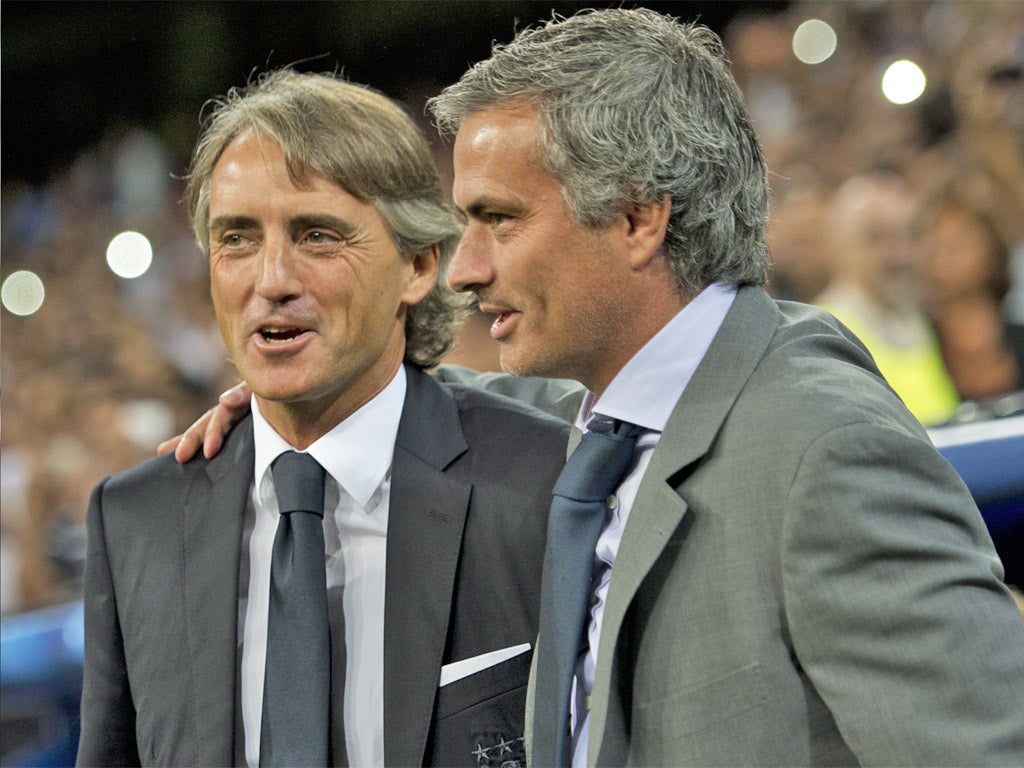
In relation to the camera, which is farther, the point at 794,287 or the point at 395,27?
the point at 395,27

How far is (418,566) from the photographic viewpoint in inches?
63.7

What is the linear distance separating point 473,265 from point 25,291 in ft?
16.2

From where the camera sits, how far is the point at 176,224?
5508 millimetres

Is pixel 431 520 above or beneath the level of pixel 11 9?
beneath

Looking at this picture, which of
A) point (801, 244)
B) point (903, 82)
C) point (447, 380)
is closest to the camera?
point (447, 380)

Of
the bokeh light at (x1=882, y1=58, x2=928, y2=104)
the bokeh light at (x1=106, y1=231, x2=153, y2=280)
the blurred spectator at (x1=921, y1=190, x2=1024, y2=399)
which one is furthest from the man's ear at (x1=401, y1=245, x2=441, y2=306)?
the bokeh light at (x1=106, y1=231, x2=153, y2=280)

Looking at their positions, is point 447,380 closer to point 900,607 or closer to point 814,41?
point 900,607

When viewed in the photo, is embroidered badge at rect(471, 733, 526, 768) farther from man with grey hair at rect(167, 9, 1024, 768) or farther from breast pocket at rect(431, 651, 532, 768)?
man with grey hair at rect(167, 9, 1024, 768)

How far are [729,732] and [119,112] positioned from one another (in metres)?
4.78

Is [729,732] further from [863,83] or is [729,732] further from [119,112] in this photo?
[119,112]

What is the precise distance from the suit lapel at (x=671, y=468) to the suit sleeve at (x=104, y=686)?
0.79m

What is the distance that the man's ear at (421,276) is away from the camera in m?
1.82

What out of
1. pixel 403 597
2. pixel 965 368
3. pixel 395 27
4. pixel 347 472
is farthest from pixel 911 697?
pixel 395 27

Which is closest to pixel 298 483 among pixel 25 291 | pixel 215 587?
pixel 215 587
